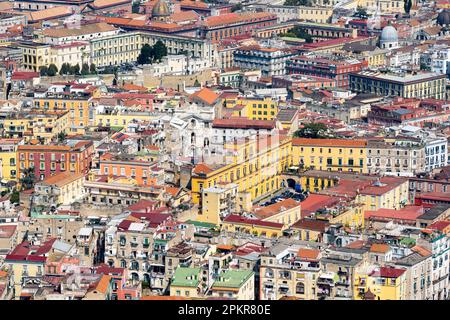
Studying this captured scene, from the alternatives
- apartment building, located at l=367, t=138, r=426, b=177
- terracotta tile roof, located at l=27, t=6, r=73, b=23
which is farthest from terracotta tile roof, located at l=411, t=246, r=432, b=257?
terracotta tile roof, located at l=27, t=6, r=73, b=23

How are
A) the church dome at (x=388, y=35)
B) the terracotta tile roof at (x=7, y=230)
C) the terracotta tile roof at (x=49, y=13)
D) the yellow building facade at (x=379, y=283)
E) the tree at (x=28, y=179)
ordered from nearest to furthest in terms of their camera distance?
the yellow building facade at (x=379, y=283) → the terracotta tile roof at (x=7, y=230) → the tree at (x=28, y=179) → the church dome at (x=388, y=35) → the terracotta tile roof at (x=49, y=13)

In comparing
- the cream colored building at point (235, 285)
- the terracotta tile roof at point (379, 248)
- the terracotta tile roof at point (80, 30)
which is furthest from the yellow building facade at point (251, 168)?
the terracotta tile roof at point (80, 30)

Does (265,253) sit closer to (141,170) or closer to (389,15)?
(141,170)

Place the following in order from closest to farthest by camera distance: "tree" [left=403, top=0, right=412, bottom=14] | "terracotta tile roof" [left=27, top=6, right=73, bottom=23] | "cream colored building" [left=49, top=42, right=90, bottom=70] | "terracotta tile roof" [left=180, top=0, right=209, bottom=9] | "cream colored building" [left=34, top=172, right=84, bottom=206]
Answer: "cream colored building" [left=34, top=172, right=84, bottom=206]
"cream colored building" [left=49, top=42, right=90, bottom=70]
"terracotta tile roof" [left=27, top=6, right=73, bottom=23]
"tree" [left=403, top=0, right=412, bottom=14]
"terracotta tile roof" [left=180, top=0, right=209, bottom=9]

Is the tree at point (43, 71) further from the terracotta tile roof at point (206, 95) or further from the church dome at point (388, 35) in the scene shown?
the church dome at point (388, 35)

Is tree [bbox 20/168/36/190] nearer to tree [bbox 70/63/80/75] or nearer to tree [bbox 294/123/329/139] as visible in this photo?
tree [bbox 294/123/329/139]

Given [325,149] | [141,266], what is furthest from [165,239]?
[325,149]
